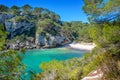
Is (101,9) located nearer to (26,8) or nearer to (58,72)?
(58,72)

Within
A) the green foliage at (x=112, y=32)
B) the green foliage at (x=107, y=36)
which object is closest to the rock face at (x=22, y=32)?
the green foliage at (x=107, y=36)

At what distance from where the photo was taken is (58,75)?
17.8 meters

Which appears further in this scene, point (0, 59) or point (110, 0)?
point (110, 0)

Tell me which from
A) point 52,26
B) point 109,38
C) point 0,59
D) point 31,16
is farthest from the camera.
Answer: point 31,16

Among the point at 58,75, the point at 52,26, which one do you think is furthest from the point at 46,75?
the point at 52,26

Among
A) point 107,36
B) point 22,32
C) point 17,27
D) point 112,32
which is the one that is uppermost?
point 17,27

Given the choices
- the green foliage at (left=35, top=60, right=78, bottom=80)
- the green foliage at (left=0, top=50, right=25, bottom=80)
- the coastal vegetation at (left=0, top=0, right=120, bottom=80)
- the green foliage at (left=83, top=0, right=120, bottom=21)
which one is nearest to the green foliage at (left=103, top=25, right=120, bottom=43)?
the coastal vegetation at (left=0, top=0, right=120, bottom=80)

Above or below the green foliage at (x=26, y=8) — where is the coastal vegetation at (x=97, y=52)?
below

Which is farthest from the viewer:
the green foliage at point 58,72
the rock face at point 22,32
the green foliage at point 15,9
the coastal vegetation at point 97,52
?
the green foliage at point 15,9

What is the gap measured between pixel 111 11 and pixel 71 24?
90.0 m

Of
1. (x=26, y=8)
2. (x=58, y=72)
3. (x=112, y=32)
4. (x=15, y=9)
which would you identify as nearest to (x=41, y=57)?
(x=58, y=72)

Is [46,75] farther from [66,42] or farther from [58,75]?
[66,42]

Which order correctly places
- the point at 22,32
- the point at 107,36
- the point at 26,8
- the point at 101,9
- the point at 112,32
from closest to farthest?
the point at 112,32, the point at 107,36, the point at 101,9, the point at 22,32, the point at 26,8

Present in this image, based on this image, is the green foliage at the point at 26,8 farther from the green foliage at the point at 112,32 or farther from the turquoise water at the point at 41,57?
the green foliage at the point at 112,32
